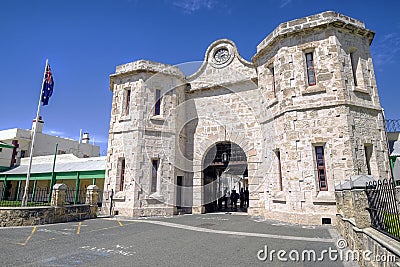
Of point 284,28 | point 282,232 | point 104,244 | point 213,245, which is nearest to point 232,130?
point 284,28

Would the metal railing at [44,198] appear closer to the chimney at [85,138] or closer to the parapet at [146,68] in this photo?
the parapet at [146,68]

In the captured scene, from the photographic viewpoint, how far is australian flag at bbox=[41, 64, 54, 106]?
13945mm

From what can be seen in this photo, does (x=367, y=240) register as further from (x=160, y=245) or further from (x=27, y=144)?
(x=27, y=144)

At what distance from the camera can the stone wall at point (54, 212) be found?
31.8 ft

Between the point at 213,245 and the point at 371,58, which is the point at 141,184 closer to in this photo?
the point at 213,245

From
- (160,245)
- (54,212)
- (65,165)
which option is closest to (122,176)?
(54,212)

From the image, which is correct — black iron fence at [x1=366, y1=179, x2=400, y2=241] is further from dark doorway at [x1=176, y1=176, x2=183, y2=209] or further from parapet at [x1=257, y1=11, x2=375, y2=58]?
dark doorway at [x1=176, y1=176, x2=183, y2=209]

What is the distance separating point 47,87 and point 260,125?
1260 centimetres

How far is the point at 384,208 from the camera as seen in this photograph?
3.90 m

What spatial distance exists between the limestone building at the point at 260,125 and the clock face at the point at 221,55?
95mm

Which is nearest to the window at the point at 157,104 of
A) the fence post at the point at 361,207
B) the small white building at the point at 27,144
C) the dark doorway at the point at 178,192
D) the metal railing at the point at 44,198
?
the dark doorway at the point at 178,192

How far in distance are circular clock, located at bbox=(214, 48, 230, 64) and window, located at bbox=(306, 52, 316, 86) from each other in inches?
227

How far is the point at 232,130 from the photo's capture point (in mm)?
14836

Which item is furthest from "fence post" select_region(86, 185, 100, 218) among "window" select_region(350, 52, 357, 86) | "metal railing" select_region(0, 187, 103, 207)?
"window" select_region(350, 52, 357, 86)
